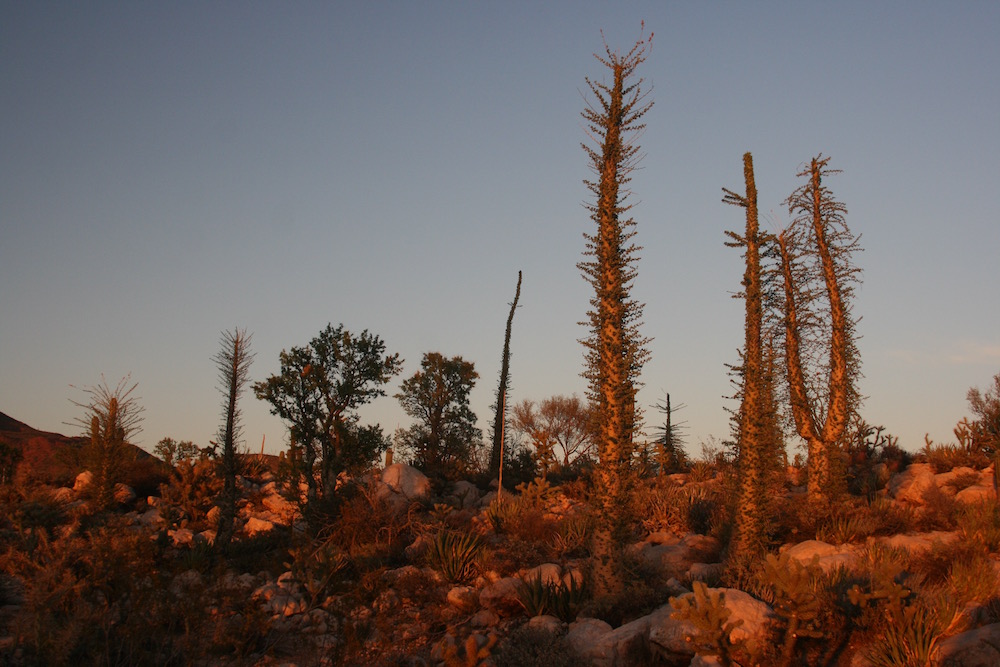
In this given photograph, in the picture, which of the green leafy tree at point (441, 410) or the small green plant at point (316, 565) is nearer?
the small green plant at point (316, 565)

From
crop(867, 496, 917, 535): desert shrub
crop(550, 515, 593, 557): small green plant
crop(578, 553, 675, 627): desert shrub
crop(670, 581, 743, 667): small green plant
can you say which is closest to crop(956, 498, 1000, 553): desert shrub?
crop(867, 496, 917, 535): desert shrub

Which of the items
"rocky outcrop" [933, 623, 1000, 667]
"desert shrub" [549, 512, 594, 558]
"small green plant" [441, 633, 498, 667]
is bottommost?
"small green plant" [441, 633, 498, 667]

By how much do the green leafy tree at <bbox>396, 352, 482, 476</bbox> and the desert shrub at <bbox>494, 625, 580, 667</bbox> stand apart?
15.7m

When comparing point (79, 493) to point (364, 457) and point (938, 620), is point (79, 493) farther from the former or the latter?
point (938, 620)

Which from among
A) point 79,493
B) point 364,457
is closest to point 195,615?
point 364,457

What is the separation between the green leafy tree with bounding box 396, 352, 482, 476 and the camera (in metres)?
26.9

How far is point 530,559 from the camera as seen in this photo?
1510 cm

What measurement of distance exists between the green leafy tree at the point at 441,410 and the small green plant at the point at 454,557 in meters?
11.3

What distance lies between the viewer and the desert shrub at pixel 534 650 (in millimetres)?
9719

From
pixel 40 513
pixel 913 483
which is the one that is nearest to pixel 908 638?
pixel 913 483

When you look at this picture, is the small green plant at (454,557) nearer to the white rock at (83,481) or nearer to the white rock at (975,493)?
the white rock at (975,493)

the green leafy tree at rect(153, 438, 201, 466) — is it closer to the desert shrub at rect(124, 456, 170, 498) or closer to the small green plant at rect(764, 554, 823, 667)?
the desert shrub at rect(124, 456, 170, 498)

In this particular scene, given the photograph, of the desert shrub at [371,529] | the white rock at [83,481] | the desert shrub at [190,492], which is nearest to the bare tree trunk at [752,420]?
the desert shrub at [371,529]

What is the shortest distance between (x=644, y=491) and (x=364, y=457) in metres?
8.22
